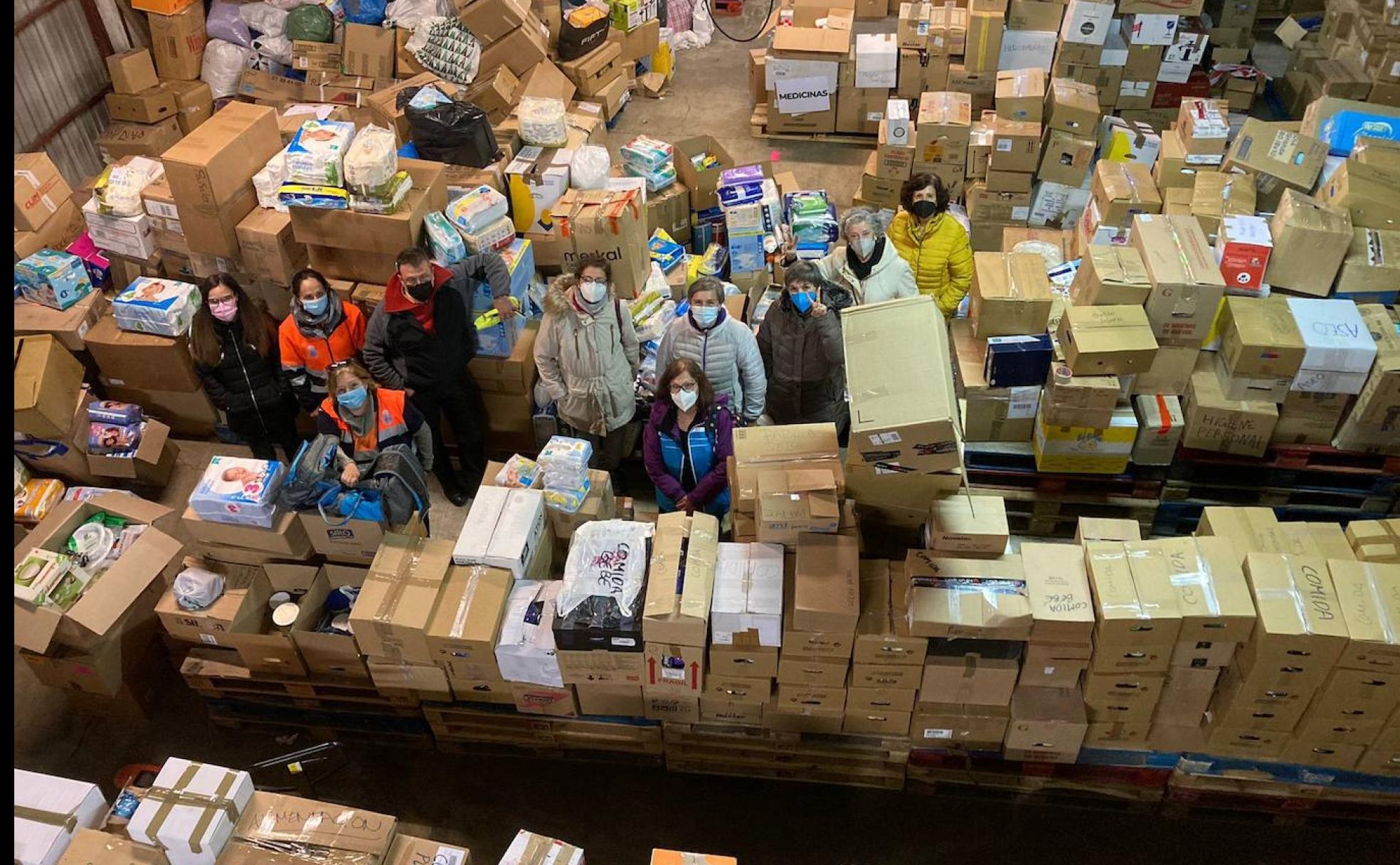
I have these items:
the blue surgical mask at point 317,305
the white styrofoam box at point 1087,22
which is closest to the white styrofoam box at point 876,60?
the white styrofoam box at point 1087,22

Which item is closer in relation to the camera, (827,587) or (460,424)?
Answer: (827,587)

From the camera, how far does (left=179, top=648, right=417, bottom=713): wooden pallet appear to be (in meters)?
4.50

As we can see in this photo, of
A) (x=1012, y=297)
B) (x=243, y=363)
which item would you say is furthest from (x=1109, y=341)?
(x=243, y=363)

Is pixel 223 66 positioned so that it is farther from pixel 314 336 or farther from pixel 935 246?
pixel 935 246

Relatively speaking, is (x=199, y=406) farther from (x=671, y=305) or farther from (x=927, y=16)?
(x=927, y=16)

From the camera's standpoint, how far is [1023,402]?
201 inches

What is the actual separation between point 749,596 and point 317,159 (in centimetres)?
355

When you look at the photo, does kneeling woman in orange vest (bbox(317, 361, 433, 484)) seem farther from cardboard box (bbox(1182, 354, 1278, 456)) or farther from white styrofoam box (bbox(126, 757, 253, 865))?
cardboard box (bbox(1182, 354, 1278, 456))

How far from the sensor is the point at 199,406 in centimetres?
639

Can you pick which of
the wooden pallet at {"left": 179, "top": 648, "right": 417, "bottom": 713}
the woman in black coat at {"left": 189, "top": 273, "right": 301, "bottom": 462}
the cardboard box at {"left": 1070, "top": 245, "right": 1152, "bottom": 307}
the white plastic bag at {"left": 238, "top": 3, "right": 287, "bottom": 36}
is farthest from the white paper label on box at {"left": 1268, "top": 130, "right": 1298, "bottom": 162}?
the white plastic bag at {"left": 238, "top": 3, "right": 287, "bottom": 36}

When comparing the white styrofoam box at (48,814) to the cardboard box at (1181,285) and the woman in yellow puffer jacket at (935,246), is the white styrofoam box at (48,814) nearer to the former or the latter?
the woman in yellow puffer jacket at (935,246)

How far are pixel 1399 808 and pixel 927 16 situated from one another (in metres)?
6.97

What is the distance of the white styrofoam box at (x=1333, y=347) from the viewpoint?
4.64 m

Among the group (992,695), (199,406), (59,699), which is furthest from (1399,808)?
(199,406)
